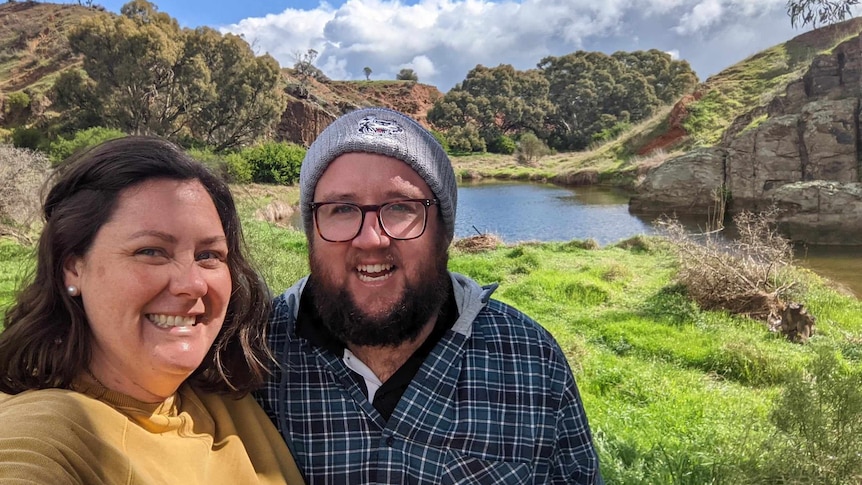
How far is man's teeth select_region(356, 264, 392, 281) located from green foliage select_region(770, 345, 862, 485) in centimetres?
197

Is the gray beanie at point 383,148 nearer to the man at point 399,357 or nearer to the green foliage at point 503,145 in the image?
the man at point 399,357

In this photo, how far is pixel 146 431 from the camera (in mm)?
1123

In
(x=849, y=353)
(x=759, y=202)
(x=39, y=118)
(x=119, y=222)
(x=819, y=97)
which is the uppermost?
(x=39, y=118)

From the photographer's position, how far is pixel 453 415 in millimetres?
1530

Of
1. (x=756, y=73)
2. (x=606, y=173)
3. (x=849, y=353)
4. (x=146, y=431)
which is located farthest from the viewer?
(x=756, y=73)

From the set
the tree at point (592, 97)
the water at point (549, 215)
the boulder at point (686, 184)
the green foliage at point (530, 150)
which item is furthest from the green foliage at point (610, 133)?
the boulder at point (686, 184)

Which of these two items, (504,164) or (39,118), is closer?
(39,118)

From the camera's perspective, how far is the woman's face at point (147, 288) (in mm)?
1117

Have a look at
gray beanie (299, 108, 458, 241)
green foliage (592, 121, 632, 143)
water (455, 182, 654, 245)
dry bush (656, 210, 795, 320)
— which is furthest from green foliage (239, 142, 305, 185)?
green foliage (592, 121, 632, 143)

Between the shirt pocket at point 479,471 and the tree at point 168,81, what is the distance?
82.7 feet

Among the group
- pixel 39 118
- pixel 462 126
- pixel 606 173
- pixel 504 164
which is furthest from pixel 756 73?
pixel 39 118

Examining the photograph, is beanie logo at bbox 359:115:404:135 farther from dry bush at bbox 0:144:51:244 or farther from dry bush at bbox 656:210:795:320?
dry bush at bbox 0:144:51:244

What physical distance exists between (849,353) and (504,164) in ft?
132

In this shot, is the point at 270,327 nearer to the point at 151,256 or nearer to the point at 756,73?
the point at 151,256
